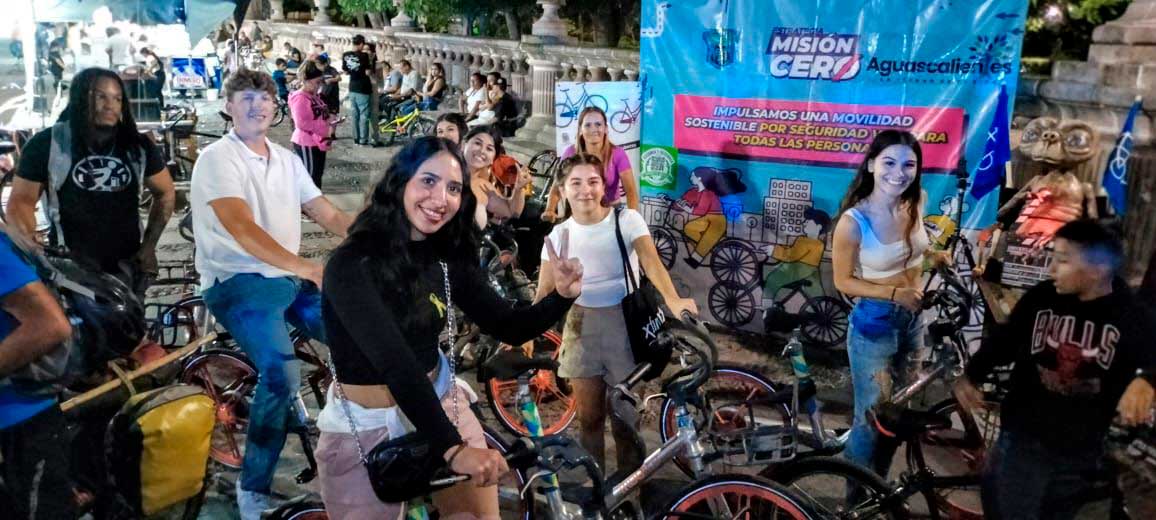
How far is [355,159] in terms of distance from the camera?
1583cm

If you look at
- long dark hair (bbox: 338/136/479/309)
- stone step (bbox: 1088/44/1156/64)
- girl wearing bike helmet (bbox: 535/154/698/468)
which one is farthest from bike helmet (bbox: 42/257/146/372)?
stone step (bbox: 1088/44/1156/64)

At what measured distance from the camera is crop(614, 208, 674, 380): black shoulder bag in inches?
166

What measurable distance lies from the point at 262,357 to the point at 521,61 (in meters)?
13.8

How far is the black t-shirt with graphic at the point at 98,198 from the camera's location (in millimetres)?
4711

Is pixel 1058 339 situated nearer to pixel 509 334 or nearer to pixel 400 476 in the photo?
pixel 509 334

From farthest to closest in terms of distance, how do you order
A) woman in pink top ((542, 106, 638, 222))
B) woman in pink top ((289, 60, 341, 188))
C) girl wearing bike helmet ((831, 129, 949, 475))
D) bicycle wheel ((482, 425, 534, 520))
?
woman in pink top ((289, 60, 341, 188))
woman in pink top ((542, 106, 638, 222))
girl wearing bike helmet ((831, 129, 949, 475))
bicycle wheel ((482, 425, 534, 520))

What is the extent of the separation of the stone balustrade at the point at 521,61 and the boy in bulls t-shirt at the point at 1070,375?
909 cm

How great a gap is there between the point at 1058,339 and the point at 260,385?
3.22m

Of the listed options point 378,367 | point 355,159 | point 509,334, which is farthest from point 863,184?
point 355,159

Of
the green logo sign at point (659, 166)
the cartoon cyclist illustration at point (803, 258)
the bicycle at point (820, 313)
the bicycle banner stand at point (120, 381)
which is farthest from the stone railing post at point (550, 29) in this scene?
the bicycle banner stand at point (120, 381)

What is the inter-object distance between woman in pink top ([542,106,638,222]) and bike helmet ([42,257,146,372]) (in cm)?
338

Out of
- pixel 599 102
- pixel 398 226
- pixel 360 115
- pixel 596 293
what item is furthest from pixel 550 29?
pixel 398 226

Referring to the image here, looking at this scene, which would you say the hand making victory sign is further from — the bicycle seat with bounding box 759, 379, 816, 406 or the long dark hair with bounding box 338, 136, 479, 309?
the bicycle seat with bounding box 759, 379, 816, 406

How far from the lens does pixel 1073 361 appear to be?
3.03 m
